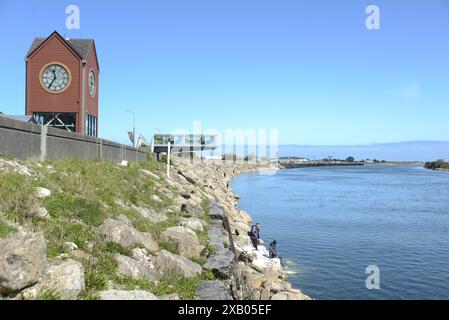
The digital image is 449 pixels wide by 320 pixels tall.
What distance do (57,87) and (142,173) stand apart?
15.1 meters

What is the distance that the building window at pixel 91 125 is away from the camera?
34.2 metres

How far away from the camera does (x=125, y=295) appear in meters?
6.22

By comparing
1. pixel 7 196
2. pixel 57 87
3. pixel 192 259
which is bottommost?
pixel 192 259

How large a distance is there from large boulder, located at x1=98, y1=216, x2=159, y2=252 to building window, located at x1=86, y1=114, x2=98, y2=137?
25996 mm

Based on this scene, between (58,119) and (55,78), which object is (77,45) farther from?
(58,119)

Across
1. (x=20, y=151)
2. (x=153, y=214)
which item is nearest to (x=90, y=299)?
(x=20, y=151)

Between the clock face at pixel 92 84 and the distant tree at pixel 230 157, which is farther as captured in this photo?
the distant tree at pixel 230 157

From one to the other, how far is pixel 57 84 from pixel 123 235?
86.3ft

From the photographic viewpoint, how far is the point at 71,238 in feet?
26.4

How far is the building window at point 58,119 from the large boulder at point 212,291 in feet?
88.3

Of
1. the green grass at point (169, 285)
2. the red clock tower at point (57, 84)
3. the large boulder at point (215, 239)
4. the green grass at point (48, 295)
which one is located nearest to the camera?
the green grass at point (48, 295)

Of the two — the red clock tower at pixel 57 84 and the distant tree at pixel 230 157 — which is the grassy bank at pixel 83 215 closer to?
the red clock tower at pixel 57 84

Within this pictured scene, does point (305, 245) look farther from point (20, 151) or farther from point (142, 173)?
point (20, 151)

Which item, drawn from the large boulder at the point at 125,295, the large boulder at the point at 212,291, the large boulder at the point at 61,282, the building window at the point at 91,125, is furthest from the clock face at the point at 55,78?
the large boulder at the point at 125,295
